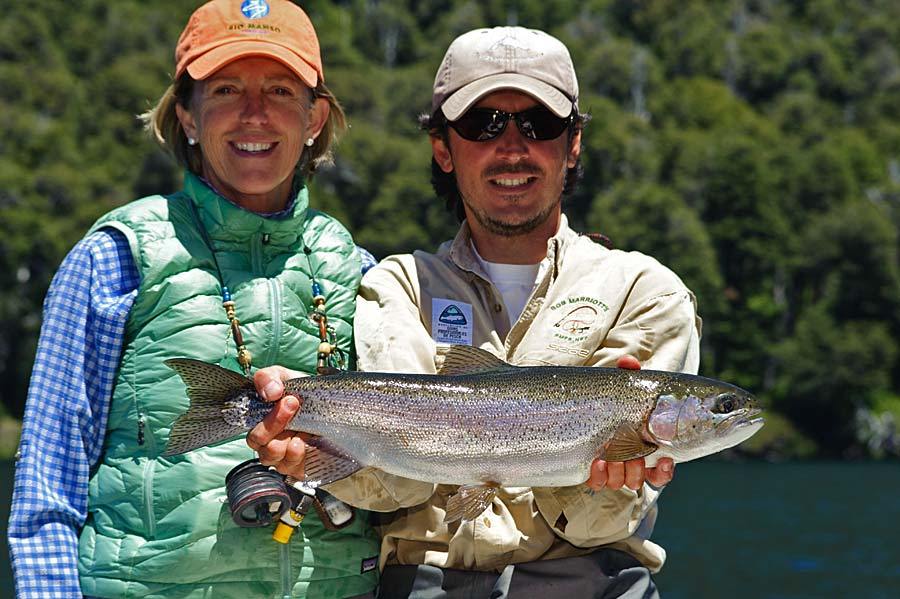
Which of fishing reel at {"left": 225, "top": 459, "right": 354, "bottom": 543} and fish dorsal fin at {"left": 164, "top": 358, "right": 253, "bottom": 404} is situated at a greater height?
fish dorsal fin at {"left": 164, "top": 358, "right": 253, "bottom": 404}

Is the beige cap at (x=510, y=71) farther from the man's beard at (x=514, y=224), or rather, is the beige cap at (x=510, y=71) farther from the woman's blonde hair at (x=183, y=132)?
the woman's blonde hair at (x=183, y=132)

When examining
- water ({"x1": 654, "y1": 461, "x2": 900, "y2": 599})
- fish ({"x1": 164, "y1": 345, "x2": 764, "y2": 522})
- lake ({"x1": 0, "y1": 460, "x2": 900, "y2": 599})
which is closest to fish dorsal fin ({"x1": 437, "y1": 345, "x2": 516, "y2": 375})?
fish ({"x1": 164, "y1": 345, "x2": 764, "y2": 522})

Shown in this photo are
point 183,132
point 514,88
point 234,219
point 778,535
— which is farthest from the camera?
point 778,535

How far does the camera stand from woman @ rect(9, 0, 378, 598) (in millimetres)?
5602

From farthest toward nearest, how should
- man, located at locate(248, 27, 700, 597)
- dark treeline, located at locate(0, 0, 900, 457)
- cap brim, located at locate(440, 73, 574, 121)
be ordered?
1. dark treeline, located at locate(0, 0, 900, 457)
2. cap brim, located at locate(440, 73, 574, 121)
3. man, located at locate(248, 27, 700, 597)

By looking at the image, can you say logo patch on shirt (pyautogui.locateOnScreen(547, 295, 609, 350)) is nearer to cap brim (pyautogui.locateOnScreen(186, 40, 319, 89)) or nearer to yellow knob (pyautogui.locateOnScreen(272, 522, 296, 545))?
yellow knob (pyautogui.locateOnScreen(272, 522, 296, 545))

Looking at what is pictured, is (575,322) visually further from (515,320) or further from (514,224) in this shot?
(514,224)

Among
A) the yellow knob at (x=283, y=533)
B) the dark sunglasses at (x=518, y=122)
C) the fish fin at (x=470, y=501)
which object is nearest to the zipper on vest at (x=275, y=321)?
the yellow knob at (x=283, y=533)

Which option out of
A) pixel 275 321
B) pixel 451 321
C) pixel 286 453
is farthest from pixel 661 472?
pixel 275 321

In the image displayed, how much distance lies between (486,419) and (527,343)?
1.89 ft

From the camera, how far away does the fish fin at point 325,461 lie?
5.55m

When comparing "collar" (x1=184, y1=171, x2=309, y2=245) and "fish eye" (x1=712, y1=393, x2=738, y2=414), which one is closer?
"fish eye" (x1=712, y1=393, x2=738, y2=414)

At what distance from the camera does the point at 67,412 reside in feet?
18.5

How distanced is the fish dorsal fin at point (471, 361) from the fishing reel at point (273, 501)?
30.6 inches
